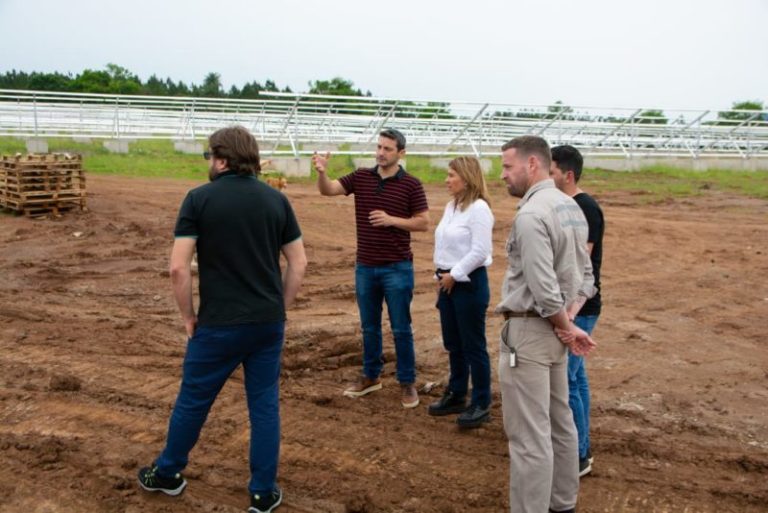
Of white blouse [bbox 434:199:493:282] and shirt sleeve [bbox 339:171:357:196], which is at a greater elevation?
shirt sleeve [bbox 339:171:357:196]

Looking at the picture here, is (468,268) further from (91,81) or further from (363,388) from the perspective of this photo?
(91,81)

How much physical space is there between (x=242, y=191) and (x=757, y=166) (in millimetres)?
26460

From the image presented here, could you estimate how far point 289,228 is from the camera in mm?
3699

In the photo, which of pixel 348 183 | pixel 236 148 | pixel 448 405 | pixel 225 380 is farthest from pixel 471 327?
pixel 236 148

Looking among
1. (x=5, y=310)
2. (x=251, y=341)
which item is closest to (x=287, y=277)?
(x=251, y=341)

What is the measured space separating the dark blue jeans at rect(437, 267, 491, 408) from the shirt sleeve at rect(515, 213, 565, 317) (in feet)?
4.87

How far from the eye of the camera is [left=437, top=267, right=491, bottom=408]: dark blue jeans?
4762 millimetres

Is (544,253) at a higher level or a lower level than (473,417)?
higher

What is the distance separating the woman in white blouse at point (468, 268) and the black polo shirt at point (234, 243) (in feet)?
4.88

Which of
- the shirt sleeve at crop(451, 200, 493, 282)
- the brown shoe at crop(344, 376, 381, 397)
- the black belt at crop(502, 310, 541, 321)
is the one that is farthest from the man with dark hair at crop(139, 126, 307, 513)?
the brown shoe at crop(344, 376, 381, 397)

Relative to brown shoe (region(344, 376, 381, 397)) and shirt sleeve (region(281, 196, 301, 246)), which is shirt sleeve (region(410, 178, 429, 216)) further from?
shirt sleeve (region(281, 196, 301, 246))

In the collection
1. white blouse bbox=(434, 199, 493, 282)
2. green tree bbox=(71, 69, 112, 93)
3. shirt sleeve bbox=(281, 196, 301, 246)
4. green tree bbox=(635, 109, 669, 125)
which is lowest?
white blouse bbox=(434, 199, 493, 282)

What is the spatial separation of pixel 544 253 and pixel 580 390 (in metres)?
1.40

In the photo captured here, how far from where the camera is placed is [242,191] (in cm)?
349
